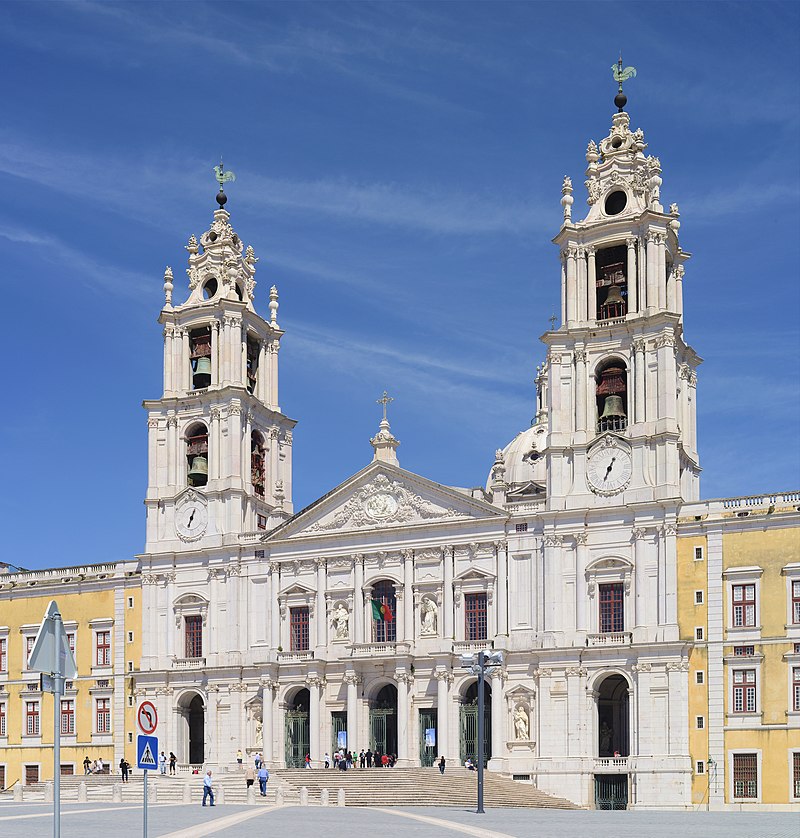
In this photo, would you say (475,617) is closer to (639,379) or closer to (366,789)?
(366,789)

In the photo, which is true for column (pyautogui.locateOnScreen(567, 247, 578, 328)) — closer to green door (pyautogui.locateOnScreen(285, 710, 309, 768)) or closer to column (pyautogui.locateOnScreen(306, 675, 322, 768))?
column (pyautogui.locateOnScreen(306, 675, 322, 768))

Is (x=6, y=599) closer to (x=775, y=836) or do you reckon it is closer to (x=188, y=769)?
(x=188, y=769)

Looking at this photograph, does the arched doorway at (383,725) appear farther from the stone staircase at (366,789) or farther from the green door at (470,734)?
the stone staircase at (366,789)

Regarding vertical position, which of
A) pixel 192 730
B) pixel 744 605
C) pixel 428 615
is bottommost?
pixel 192 730

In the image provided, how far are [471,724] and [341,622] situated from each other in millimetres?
7837

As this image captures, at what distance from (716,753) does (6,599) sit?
37763 millimetres

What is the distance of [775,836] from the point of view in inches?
1325

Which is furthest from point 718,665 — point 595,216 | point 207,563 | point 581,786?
point 207,563

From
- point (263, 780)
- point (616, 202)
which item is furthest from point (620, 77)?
point (263, 780)

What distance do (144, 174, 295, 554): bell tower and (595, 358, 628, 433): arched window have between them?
16.9m

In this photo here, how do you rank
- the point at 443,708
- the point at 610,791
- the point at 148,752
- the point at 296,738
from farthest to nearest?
1. the point at 296,738
2. the point at 443,708
3. the point at 610,791
4. the point at 148,752

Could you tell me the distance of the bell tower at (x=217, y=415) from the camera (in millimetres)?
67312

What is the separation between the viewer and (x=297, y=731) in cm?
6372

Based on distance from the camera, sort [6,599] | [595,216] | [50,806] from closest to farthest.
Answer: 1. [50,806]
2. [595,216]
3. [6,599]
